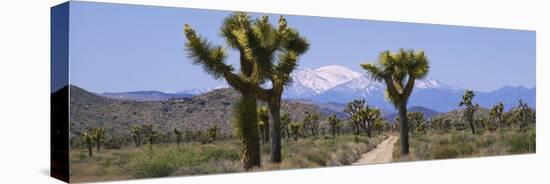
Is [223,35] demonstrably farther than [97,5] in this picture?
Yes

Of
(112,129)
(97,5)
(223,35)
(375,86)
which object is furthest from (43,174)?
(375,86)

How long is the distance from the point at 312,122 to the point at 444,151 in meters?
3.48

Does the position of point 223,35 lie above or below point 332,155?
above

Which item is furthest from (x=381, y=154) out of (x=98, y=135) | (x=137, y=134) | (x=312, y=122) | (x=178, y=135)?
(x=98, y=135)

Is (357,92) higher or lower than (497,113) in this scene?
higher

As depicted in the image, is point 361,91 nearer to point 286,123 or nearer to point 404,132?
point 404,132

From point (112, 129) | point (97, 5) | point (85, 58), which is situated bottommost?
point (112, 129)

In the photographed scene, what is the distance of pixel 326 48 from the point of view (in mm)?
15758

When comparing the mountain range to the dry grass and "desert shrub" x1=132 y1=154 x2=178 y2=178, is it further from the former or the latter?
"desert shrub" x1=132 y1=154 x2=178 y2=178

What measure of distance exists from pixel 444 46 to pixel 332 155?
378 cm

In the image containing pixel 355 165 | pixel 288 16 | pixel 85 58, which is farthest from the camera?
pixel 355 165

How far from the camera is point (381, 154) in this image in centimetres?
1662

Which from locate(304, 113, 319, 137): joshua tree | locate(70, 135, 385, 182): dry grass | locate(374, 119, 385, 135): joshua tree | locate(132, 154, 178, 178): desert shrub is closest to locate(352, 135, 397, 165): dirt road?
locate(70, 135, 385, 182): dry grass

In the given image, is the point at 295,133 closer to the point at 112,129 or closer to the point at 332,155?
the point at 332,155
